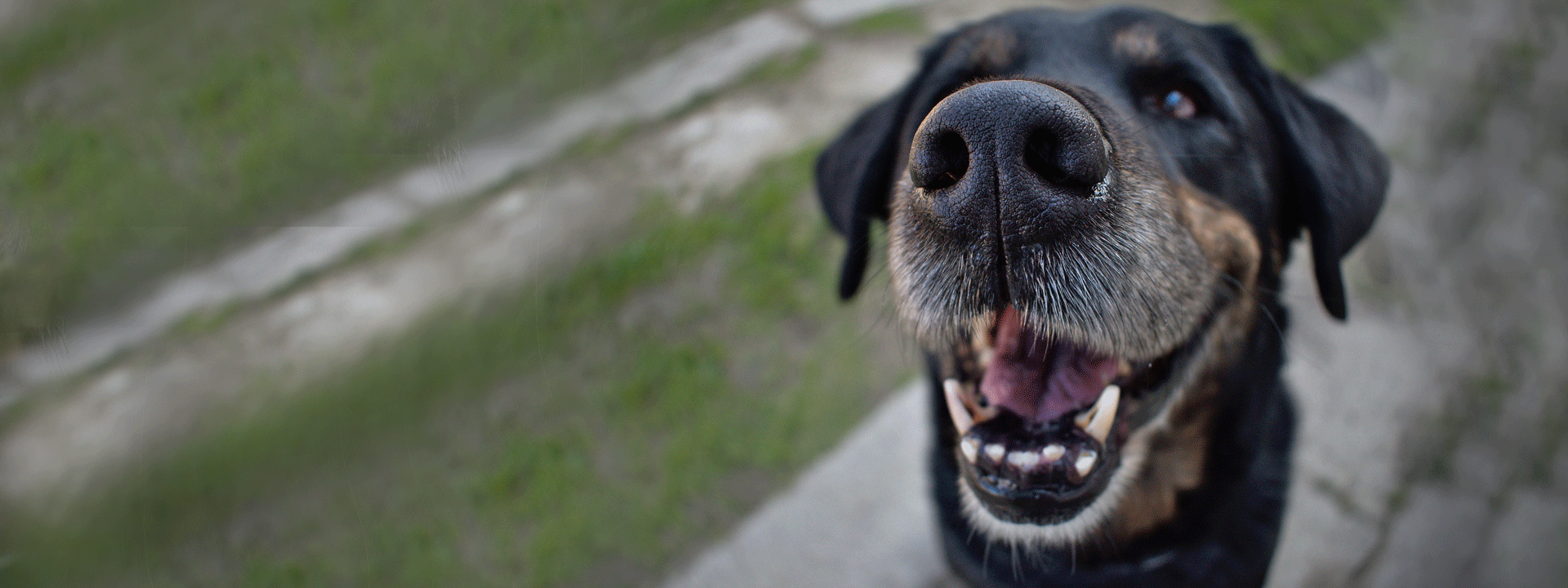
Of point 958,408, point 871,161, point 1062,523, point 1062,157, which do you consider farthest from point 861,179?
point 1062,523

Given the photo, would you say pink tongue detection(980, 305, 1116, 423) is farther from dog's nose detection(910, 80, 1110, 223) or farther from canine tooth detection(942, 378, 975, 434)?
dog's nose detection(910, 80, 1110, 223)

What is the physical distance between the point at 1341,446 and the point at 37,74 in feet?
15.1

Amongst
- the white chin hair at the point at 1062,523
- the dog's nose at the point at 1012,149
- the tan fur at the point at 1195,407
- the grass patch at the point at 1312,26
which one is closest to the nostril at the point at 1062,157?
the dog's nose at the point at 1012,149

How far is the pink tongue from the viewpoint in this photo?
1.84m

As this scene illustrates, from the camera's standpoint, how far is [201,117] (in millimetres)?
2701

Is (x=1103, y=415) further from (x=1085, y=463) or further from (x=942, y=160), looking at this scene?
(x=942, y=160)

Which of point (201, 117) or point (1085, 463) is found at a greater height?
point (201, 117)

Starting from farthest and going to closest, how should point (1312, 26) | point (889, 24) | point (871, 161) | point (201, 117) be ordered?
point (889, 24) < point (1312, 26) < point (201, 117) < point (871, 161)

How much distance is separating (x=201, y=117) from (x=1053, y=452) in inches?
116

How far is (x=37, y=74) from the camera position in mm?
2350

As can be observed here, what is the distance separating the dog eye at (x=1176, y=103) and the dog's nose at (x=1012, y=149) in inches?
24.6

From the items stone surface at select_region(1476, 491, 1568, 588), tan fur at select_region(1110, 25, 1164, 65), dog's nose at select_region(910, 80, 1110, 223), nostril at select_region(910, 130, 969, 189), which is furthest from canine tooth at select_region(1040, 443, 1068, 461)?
stone surface at select_region(1476, 491, 1568, 588)

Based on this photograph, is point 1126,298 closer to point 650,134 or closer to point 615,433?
point 615,433

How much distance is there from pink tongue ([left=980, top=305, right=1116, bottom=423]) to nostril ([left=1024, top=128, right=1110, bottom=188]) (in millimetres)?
555
